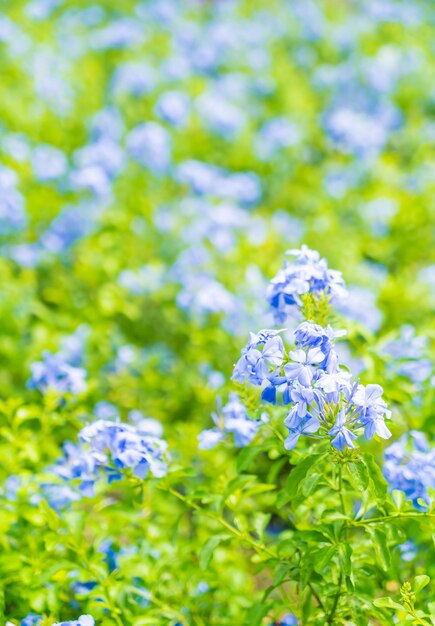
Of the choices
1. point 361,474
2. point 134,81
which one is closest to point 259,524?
point 361,474

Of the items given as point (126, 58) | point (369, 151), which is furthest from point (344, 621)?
point (126, 58)

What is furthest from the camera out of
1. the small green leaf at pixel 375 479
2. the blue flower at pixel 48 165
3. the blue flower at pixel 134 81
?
the blue flower at pixel 134 81

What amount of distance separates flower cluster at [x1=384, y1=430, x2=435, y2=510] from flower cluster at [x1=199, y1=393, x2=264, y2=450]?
0.33 meters

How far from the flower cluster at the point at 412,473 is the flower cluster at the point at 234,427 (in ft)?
1.08

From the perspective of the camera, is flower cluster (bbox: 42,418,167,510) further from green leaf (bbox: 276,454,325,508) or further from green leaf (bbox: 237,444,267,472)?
green leaf (bbox: 276,454,325,508)

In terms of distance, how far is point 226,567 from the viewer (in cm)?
236

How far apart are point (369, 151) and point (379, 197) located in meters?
0.51

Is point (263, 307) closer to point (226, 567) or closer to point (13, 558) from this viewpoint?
point (226, 567)

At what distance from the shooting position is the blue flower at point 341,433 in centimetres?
152

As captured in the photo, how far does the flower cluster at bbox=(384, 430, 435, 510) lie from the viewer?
1.87 m

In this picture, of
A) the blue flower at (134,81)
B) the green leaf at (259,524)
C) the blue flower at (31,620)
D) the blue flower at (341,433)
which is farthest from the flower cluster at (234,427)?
the blue flower at (134,81)

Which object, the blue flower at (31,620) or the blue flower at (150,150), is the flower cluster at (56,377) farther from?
the blue flower at (150,150)

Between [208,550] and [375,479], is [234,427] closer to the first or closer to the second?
[208,550]

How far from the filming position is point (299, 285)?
185 centimetres
